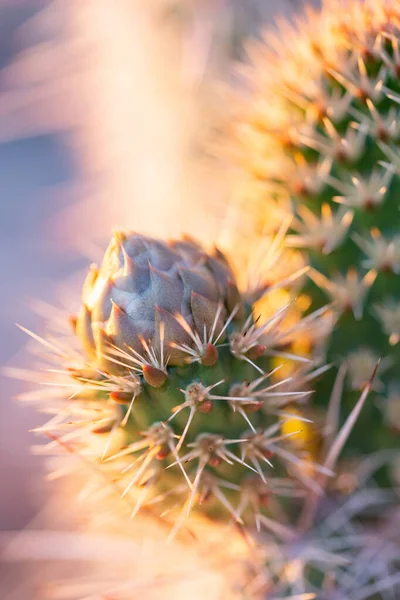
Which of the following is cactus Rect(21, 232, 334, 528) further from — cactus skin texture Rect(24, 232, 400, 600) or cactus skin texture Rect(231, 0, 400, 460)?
cactus skin texture Rect(231, 0, 400, 460)

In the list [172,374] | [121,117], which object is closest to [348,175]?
[172,374]

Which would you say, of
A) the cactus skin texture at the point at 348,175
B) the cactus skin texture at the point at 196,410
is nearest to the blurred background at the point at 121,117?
the cactus skin texture at the point at 348,175

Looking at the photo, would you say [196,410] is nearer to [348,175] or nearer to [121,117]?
[348,175]

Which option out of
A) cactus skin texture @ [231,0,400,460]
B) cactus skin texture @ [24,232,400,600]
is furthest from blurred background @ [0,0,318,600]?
cactus skin texture @ [24,232,400,600]

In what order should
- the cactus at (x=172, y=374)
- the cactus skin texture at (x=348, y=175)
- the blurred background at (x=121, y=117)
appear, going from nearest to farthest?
the cactus at (x=172, y=374) < the cactus skin texture at (x=348, y=175) < the blurred background at (x=121, y=117)

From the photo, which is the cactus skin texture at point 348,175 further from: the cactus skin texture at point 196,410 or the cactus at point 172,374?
the cactus at point 172,374

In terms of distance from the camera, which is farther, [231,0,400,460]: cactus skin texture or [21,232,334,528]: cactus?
[231,0,400,460]: cactus skin texture
